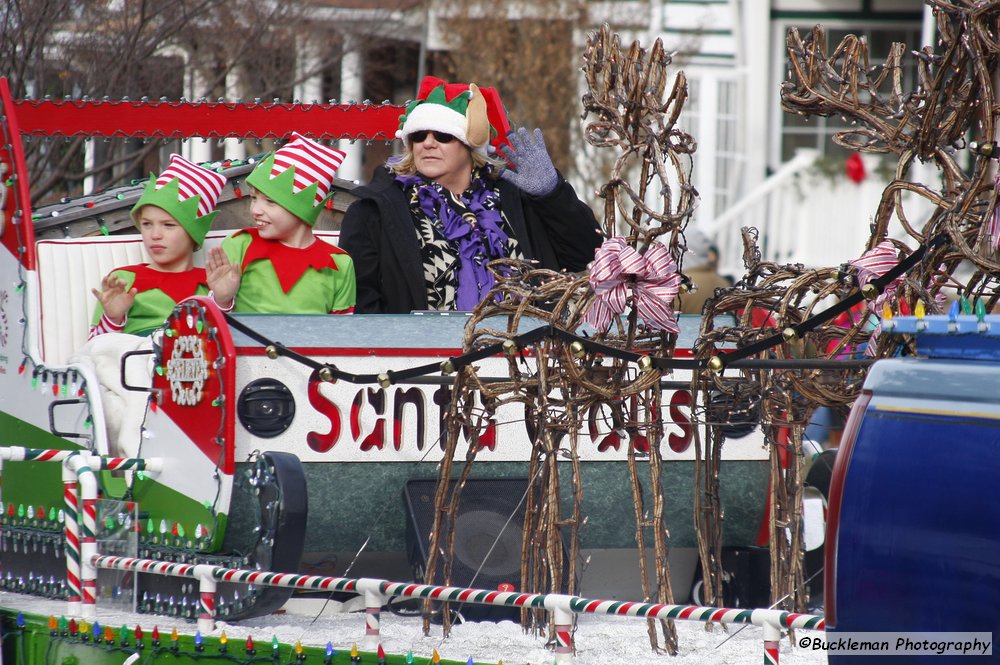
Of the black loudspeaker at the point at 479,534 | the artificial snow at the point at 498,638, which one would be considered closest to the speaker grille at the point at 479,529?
the black loudspeaker at the point at 479,534

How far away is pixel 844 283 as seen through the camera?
443 centimetres

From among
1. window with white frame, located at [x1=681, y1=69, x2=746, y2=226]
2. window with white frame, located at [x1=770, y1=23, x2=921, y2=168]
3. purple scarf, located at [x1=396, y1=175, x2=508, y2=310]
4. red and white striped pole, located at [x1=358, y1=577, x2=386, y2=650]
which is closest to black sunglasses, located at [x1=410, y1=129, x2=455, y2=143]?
purple scarf, located at [x1=396, y1=175, x2=508, y2=310]

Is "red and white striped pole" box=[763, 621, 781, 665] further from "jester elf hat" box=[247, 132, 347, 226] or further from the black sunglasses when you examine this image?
"jester elf hat" box=[247, 132, 347, 226]

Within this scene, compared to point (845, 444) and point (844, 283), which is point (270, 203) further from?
point (845, 444)

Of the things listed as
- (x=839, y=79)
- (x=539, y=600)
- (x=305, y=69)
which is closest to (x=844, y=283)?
(x=839, y=79)

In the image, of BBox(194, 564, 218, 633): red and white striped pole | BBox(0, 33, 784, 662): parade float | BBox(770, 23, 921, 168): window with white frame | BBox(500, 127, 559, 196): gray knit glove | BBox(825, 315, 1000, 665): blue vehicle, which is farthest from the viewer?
BBox(770, 23, 921, 168): window with white frame

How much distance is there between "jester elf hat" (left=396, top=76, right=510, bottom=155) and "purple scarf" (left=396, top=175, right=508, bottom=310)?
224mm

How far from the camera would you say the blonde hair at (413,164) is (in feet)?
20.0

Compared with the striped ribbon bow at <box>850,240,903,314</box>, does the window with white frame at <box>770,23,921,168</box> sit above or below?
above

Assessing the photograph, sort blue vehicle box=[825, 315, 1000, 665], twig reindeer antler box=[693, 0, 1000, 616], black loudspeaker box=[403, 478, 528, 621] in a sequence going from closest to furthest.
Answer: blue vehicle box=[825, 315, 1000, 665] → twig reindeer antler box=[693, 0, 1000, 616] → black loudspeaker box=[403, 478, 528, 621]

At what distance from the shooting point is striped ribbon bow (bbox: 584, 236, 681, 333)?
14.0 feet

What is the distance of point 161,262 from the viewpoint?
6445 millimetres

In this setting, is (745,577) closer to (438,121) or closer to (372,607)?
(372,607)

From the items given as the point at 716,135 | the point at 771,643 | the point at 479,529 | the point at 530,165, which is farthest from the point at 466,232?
the point at 716,135
